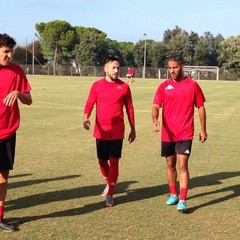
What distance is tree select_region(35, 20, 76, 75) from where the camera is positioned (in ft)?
293

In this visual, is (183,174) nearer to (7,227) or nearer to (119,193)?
(119,193)

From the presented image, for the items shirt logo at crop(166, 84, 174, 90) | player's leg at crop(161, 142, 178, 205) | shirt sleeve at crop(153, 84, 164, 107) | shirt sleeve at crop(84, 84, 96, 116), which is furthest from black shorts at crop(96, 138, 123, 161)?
shirt logo at crop(166, 84, 174, 90)

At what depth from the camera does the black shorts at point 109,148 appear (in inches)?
247

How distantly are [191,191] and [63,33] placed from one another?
86.1m

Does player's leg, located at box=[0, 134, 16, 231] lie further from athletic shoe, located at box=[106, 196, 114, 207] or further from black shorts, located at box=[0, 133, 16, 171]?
athletic shoe, located at box=[106, 196, 114, 207]

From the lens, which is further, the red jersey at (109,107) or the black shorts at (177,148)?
the red jersey at (109,107)

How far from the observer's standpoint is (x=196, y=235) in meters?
5.11

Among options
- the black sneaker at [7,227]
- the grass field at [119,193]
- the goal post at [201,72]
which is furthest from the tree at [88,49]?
the black sneaker at [7,227]

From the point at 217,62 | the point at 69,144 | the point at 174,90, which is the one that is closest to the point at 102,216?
the point at 174,90

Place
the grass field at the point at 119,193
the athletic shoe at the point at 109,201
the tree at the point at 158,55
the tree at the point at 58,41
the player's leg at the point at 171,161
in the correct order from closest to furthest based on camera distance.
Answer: the grass field at the point at 119,193 < the athletic shoe at the point at 109,201 < the player's leg at the point at 171,161 < the tree at the point at 58,41 < the tree at the point at 158,55

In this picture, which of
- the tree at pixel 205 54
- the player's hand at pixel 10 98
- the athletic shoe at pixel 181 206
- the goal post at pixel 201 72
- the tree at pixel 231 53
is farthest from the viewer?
the tree at pixel 205 54

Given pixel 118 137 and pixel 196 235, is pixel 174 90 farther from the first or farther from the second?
pixel 196 235

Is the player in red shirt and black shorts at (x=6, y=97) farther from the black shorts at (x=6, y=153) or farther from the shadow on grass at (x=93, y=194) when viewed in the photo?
the shadow on grass at (x=93, y=194)

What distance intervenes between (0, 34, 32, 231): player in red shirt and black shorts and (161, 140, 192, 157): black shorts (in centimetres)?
204
